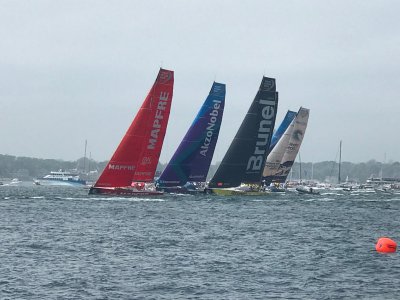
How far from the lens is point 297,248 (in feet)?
122

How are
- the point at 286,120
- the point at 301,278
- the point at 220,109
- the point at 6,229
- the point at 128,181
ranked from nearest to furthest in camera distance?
the point at 301,278, the point at 6,229, the point at 128,181, the point at 220,109, the point at 286,120

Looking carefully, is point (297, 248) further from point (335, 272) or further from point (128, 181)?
point (128, 181)

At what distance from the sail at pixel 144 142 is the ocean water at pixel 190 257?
1371 cm

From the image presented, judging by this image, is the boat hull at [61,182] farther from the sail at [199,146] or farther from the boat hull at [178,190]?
the sail at [199,146]

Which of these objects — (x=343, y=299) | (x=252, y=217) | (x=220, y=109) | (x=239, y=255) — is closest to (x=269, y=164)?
(x=220, y=109)

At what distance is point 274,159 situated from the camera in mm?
103438

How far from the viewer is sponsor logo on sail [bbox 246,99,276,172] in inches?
3314

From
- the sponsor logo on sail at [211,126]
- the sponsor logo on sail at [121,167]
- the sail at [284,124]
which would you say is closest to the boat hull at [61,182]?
the sail at [284,124]

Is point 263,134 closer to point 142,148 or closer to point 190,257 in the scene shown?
point 142,148

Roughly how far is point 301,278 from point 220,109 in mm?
54414

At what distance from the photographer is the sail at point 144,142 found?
6988 centimetres

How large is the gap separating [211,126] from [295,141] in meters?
32.2

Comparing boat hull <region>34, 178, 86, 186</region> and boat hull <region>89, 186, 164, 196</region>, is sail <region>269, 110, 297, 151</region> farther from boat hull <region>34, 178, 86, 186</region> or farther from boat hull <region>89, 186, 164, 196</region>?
boat hull <region>34, 178, 86, 186</region>

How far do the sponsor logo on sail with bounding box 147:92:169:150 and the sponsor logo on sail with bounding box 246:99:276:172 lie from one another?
45.9 ft
